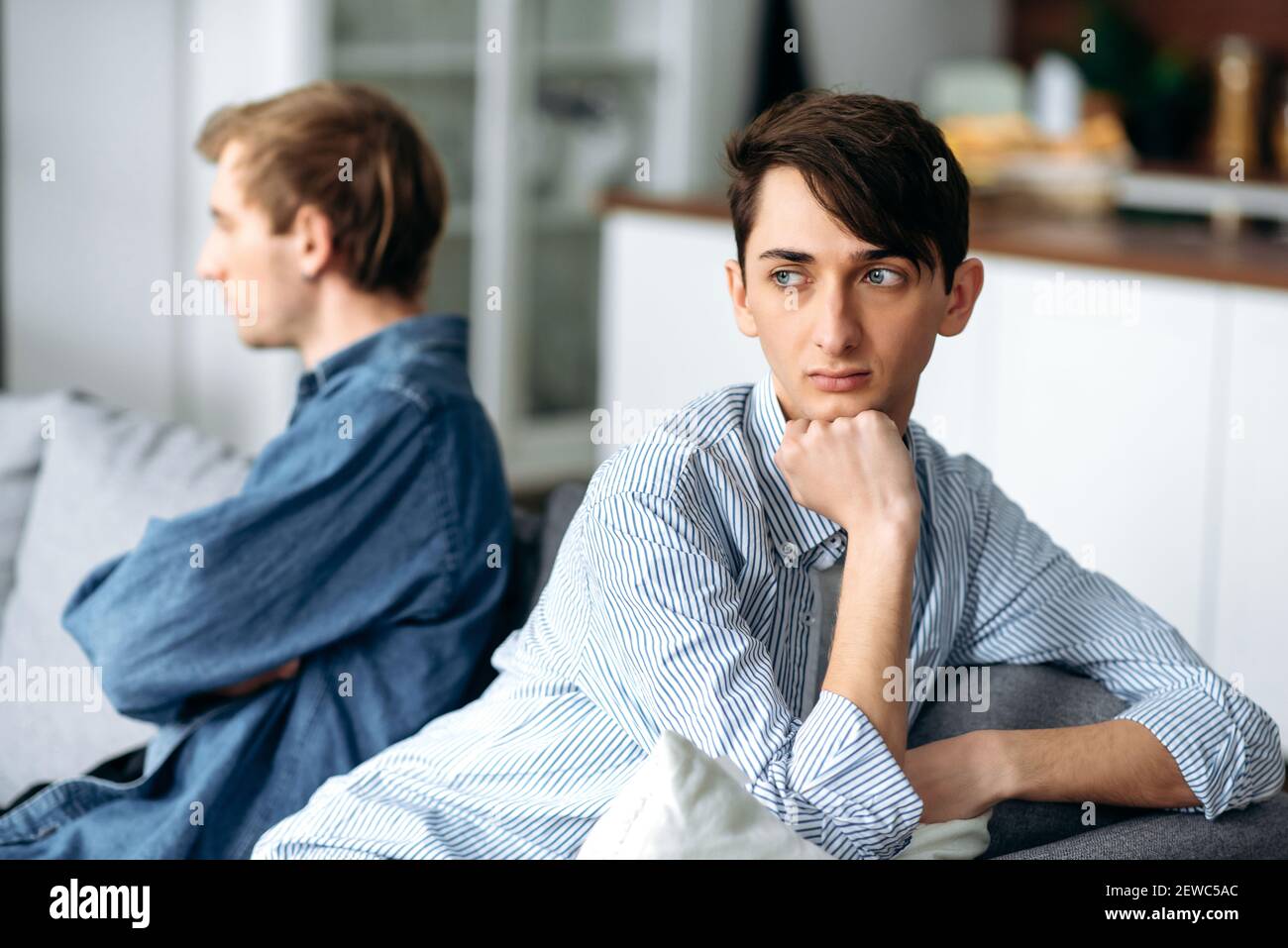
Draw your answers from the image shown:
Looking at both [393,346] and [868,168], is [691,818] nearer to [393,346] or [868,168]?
[868,168]

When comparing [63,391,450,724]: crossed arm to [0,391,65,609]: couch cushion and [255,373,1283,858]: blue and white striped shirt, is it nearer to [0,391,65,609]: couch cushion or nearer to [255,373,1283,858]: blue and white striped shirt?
[255,373,1283,858]: blue and white striped shirt

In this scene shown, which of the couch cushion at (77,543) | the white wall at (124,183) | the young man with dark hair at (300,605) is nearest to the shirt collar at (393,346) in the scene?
the young man with dark hair at (300,605)

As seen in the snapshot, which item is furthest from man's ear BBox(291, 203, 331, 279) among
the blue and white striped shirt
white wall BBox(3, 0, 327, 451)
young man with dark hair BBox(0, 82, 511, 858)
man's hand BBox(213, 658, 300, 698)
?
white wall BBox(3, 0, 327, 451)

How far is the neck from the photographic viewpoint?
5.58ft

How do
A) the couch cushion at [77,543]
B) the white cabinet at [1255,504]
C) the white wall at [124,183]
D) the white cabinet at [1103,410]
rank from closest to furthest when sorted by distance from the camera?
the couch cushion at [77,543] < the white cabinet at [1255,504] < the white cabinet at [1103,410] < the white wall at [124,183]

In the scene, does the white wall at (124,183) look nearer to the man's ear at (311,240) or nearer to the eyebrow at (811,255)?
Result: the man's ear at (311,240)

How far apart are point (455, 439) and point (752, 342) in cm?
203

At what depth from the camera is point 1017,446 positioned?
3.14 metres

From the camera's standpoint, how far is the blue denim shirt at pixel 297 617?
4.88ft

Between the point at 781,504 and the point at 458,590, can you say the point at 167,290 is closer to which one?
the point at 458,590

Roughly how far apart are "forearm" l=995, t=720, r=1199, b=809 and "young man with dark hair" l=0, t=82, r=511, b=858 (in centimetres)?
57

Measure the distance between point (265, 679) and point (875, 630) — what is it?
0.69 m

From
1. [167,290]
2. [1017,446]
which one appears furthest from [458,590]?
[167,290]

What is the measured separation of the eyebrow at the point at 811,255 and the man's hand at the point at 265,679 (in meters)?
0.68
